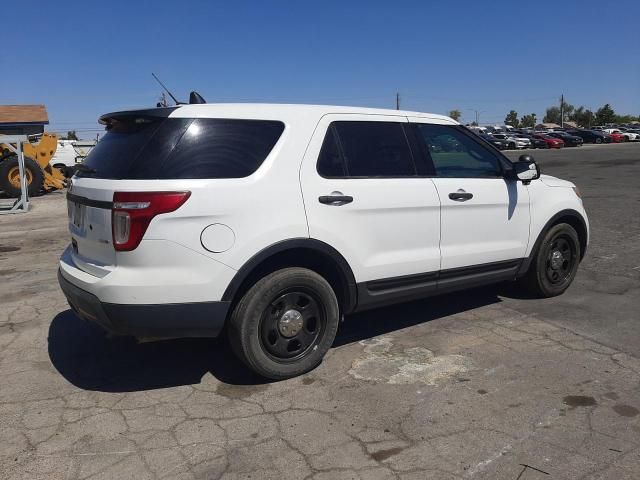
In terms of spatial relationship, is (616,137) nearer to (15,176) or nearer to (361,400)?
(15,176)

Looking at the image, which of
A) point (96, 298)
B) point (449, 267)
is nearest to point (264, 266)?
point (96, 298)

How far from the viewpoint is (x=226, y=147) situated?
358cm

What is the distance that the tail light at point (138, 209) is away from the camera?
328cm

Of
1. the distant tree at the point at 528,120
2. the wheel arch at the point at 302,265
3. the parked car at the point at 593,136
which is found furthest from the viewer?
the distant tree at the point at 528,120

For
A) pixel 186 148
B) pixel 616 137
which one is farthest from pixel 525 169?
pixel 616 137

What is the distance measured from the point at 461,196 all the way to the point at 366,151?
94 centimetres

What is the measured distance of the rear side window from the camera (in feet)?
13.1

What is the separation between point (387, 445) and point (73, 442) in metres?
1.72

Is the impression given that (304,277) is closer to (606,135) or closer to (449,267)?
(449,267)

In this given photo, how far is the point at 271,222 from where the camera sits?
11.8ft

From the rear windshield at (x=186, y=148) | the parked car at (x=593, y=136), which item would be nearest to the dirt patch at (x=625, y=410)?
the rear windshield at (x=186, y=148)

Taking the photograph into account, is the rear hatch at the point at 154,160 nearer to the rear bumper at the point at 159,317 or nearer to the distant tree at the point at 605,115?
the rear bumper at the point at 159,317

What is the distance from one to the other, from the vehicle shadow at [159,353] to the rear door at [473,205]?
28.0 inches

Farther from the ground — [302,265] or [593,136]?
[593,136]
